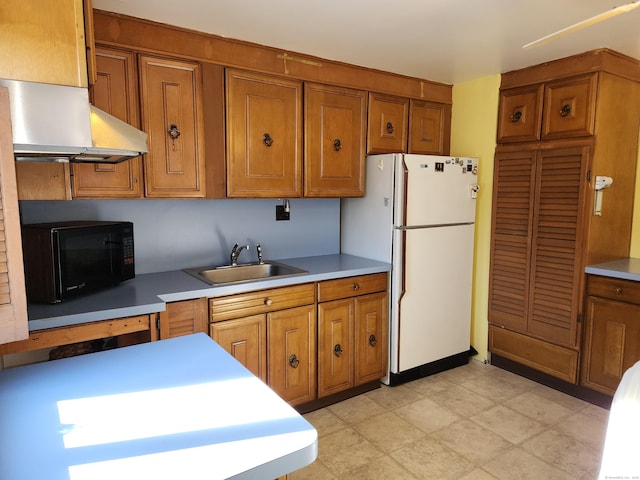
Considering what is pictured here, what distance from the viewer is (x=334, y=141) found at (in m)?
2.88

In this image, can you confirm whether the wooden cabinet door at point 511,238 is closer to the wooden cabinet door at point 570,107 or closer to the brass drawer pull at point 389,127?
the wooden cabinet door at point 570,107

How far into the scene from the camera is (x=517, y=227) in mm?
3100

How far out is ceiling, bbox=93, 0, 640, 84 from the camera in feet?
6.55

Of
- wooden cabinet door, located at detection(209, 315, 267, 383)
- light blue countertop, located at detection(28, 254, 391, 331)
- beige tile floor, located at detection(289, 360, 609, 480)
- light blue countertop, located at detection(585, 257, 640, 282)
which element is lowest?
beige tile floor, located at detection(289, 360, 609, 480)

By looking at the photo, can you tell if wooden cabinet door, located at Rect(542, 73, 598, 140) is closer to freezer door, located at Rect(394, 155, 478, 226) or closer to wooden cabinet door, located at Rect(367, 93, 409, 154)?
freezer door, located at Rect(394, 155, 478, 226)

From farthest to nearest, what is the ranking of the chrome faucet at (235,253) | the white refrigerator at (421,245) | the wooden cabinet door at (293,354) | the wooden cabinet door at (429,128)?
1. the wooden cabinet door at (429,128)
2. the white refrigerator at (421,245)
3. the chrome faucet at (235,253)
4. the wooden cabinet door at (293,354)

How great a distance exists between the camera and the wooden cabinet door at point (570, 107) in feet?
8.70

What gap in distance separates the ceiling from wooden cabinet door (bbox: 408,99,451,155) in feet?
1.53

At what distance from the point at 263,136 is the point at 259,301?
102 centimetres

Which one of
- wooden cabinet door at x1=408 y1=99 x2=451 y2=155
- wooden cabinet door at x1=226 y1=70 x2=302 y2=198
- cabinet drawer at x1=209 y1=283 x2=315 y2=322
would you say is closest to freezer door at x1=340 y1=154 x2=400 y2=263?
wooden cabinet door at x1=408 y1=99 x2=451 y2=155

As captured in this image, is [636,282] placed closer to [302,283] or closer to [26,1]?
[302,283]

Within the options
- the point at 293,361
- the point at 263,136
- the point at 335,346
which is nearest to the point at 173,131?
the point at 263,136

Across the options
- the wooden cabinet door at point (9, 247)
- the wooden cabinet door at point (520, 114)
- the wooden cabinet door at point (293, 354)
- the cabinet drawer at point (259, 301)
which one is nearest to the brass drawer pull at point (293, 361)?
the wooden cabinet door at point (293, 354)

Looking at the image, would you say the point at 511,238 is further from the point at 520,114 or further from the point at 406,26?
the point at 406,26
